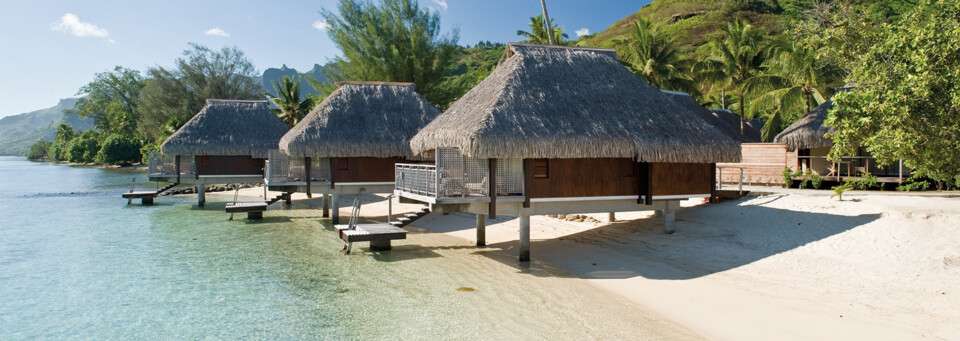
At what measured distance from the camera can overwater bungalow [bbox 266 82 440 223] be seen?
19031mm

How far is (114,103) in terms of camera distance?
75.0 metres

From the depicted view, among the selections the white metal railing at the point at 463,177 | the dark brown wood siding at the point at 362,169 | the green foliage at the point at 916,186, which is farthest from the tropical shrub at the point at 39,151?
the green foliage at the point at 916,186

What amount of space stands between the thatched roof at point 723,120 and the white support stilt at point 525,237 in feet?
54.8

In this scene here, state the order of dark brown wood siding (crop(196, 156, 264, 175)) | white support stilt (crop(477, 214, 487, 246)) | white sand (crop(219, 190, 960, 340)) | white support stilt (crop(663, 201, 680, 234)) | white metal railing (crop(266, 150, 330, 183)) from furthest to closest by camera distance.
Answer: dark brown wood siding (crop(196, 156, 264, 175)), white metal railing (crop(266, 150, 330, 183)), white support stilt (crop(477, 214, 487, 246)), white support stilt (crop(663, 201, 680, 234)), white sand (crop(219, 190, 960, 340))

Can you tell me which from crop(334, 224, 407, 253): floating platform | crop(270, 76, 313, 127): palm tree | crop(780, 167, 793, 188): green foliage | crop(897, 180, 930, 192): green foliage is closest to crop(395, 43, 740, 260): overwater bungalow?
crop(334, 224, 407, 253): floating platform

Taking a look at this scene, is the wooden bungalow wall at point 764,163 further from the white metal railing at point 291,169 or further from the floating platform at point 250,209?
the floating platform at point 250,209

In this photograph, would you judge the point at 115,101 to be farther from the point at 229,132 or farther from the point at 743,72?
the point at 743,72

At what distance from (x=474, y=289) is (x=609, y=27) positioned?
10710 centimetres

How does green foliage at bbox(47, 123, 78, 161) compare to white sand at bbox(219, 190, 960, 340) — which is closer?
white sand at bbox(219, 190, 960, 340)

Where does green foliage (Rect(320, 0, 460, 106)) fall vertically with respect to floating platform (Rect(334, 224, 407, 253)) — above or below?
above

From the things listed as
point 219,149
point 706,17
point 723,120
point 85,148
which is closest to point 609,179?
point 219,149

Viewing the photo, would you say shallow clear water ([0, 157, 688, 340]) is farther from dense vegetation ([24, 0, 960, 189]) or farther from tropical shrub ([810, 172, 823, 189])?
tropical shrub ([810, 172, 823, 189])

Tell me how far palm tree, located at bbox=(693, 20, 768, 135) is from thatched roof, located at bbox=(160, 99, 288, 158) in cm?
2210

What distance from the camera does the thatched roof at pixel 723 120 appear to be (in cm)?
2720
